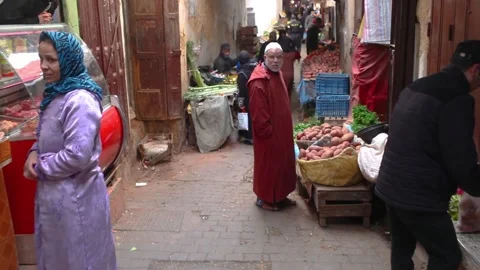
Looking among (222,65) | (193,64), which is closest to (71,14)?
(193,64)

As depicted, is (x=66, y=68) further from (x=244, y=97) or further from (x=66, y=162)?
(x=244, y=97)

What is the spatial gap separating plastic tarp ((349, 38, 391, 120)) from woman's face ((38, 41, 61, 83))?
5863mm

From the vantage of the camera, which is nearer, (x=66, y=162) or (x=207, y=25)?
(x=66, y=162)

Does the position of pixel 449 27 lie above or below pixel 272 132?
above

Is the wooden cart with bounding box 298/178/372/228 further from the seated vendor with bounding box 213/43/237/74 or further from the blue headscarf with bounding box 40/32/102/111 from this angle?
the seated vendor with bounding box 213/43/237/74

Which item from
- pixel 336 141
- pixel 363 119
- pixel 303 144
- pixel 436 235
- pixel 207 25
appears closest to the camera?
pixel 436 235

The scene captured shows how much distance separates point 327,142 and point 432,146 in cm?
316

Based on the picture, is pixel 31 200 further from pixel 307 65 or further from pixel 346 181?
pixel 307 65

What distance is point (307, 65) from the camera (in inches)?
477

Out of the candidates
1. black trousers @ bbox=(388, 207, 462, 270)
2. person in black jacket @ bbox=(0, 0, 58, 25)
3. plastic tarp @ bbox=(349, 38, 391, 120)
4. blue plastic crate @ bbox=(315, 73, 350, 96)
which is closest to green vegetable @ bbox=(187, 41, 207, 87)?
blue plastic crate @ bbox=(315, 73, 350, 96)

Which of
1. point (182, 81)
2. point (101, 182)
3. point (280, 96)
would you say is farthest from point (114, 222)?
point (182, 81)

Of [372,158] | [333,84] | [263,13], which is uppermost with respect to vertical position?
[263,13]

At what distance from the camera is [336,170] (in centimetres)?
525

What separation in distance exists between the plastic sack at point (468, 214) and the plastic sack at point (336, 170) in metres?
1.46
